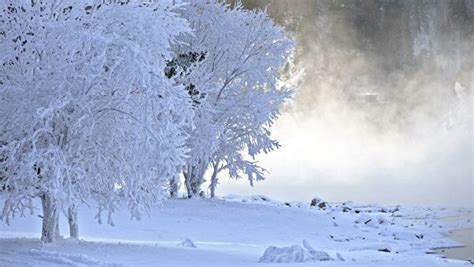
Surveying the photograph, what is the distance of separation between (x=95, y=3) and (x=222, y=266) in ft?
17.8

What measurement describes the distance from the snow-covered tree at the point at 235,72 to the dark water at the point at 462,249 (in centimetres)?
788

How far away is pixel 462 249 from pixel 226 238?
6.74m

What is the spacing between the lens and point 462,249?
907 inches

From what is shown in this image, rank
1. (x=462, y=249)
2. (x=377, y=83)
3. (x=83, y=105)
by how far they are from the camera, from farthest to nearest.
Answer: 1. (x=377, y=83)
2. (x=462, y=249)
3. (x=83, y=105)

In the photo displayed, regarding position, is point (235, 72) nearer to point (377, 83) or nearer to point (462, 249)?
point (462, 249)

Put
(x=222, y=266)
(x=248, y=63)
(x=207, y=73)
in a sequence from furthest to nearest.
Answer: (x=248, y=63)
(x=207, y=73)
(x=222, y=266)

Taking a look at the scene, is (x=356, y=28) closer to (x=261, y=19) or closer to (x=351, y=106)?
(x=351, y=106)

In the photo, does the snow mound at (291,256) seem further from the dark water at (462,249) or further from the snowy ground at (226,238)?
the dark water at (462,249)

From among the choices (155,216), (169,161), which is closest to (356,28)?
(155,216)

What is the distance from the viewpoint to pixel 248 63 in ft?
104

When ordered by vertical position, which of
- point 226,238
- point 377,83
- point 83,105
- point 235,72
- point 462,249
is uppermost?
point 377,83

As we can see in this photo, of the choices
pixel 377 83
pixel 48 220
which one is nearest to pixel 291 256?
pixel 48 220

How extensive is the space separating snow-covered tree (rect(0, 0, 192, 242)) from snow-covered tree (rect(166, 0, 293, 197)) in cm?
1377

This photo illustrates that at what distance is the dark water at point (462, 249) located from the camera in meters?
21.3
